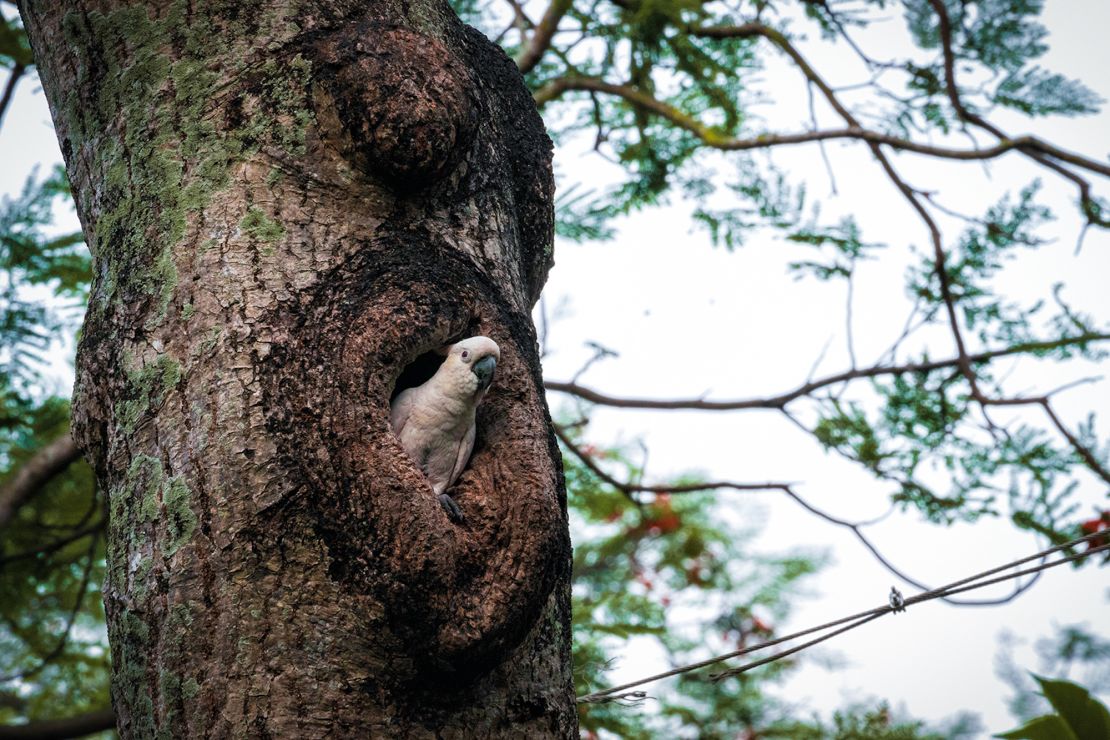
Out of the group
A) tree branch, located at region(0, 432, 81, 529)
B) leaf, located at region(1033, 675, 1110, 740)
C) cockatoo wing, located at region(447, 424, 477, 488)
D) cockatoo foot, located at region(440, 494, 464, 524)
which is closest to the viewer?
cockatoo foot, located at region(440, 494, 464, 524)

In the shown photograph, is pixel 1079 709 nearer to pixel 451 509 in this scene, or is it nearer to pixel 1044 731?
pixel 1044 731

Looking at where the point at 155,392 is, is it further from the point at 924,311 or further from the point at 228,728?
the point at 924,311

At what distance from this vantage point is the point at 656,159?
4613mm

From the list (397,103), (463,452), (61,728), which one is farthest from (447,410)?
(61,728)

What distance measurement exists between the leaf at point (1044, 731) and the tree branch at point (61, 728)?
9.77ft

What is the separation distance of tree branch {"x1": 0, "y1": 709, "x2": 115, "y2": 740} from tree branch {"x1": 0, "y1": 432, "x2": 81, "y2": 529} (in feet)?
2.76

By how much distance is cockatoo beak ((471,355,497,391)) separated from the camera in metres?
1.89

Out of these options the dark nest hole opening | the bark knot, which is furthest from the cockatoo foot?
the bark knot

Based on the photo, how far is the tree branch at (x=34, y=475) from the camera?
3.79 metres

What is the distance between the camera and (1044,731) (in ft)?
8.09

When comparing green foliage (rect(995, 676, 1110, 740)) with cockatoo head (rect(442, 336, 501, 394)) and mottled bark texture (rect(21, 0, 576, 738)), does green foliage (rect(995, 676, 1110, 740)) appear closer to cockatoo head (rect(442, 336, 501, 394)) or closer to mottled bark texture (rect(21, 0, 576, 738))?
mottled bark texture (rect(21, 0, 576, 738))

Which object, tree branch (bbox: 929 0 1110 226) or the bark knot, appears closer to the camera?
the bark knot

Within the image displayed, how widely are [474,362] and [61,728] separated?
2.65 meters

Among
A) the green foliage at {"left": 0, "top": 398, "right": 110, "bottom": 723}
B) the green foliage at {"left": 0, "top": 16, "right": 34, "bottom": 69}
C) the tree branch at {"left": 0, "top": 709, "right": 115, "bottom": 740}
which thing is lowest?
the tree branch at {"left": 0, "top": 709, "right": 115, "bottom": 740}
